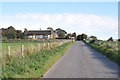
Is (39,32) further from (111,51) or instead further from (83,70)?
(83,70)

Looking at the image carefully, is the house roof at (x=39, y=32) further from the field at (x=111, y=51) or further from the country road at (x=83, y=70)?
the country road at (x=83, y=70)

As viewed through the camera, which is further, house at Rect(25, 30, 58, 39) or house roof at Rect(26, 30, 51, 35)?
house roof at Rect(26, 30, 51, 35)

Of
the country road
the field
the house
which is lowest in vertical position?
the country road

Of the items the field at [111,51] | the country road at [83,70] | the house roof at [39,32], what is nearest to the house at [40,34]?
the house roof at [39,32]

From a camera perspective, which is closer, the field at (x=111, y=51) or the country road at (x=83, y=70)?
the country road at (x=83, y=70)

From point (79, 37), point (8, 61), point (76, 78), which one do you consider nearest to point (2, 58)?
point (8, 61)

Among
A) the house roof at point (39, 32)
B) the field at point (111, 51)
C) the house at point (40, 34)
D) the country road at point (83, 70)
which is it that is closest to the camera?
the country road at point (83, 70)

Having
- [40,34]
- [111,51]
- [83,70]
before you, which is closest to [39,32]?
[40,34]

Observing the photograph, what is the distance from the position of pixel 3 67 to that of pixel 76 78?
3647 millimetres

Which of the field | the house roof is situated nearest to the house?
the house roof

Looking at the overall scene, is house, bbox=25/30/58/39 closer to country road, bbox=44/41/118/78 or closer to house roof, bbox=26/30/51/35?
house roof, bbox=26/30/51/35

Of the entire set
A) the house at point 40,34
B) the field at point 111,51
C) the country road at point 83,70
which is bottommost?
the country road at point 83,70

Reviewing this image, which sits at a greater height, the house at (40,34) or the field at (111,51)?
the house at (40,34)

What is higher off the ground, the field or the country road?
the field
